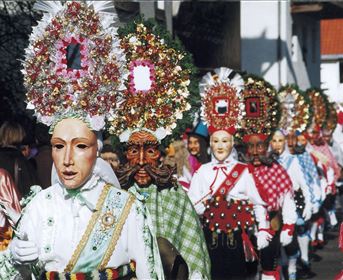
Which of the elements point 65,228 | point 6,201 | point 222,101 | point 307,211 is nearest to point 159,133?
point 6,201

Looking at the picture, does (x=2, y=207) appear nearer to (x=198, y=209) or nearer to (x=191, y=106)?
(x=191, y=106)

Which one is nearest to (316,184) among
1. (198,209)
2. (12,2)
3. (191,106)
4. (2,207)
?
(12,2)

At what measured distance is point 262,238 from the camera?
497 inches

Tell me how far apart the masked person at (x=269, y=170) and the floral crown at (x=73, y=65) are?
551cm

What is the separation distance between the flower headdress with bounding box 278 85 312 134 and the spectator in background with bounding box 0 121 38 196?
23.3 feet

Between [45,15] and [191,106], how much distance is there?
3183 millimetres

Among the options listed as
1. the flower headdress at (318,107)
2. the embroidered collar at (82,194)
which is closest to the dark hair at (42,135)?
the embroidered collar at (82,194)

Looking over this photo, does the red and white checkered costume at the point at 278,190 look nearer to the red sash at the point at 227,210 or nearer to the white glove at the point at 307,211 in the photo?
the red sash at the point at 227,210

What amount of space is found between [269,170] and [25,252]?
7.60 meters

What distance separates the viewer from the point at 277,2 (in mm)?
29172

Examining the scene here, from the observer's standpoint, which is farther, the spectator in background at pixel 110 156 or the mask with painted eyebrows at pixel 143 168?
the spectator in background at pixel 110 156

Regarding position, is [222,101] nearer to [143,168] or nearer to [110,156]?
[110,156]

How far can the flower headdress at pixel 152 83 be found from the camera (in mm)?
10062

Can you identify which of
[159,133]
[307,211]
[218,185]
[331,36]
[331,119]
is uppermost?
[331,36]
